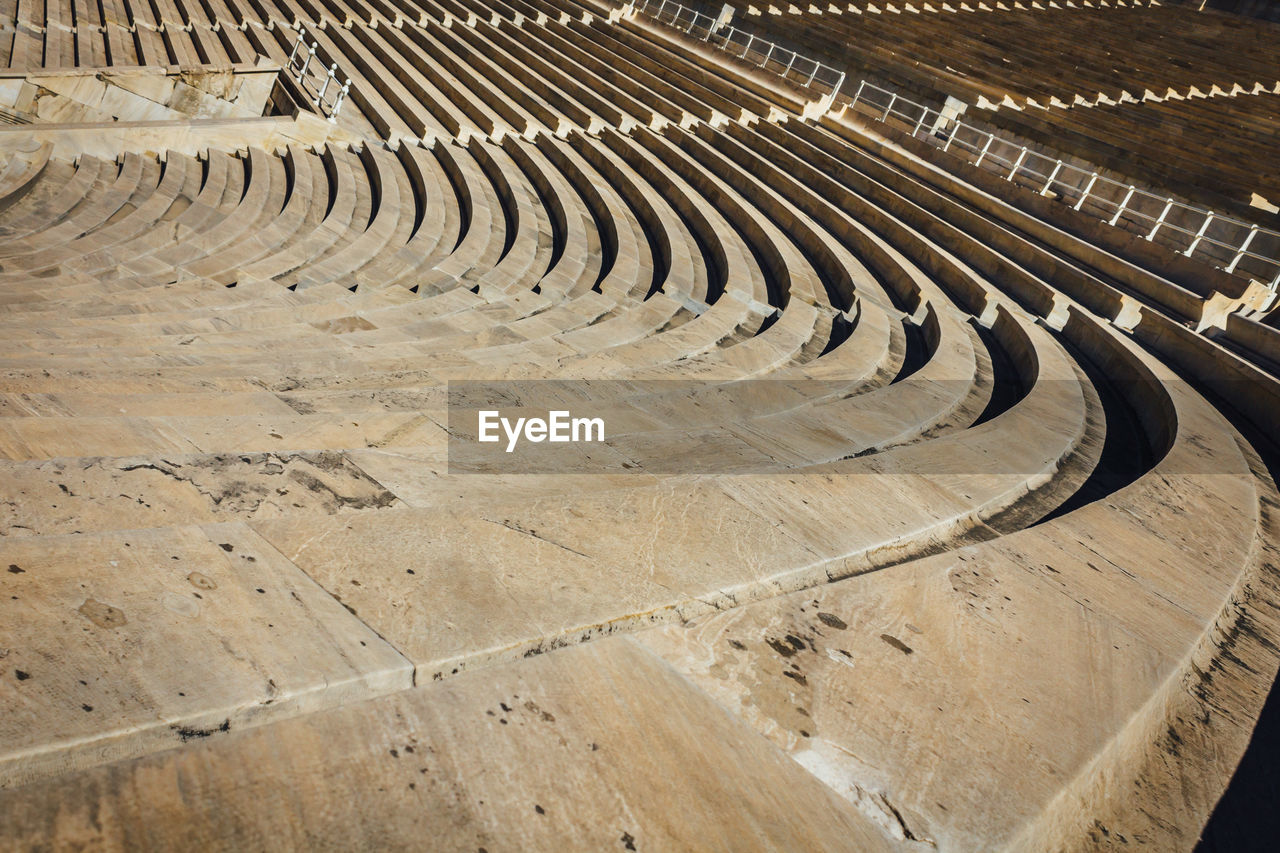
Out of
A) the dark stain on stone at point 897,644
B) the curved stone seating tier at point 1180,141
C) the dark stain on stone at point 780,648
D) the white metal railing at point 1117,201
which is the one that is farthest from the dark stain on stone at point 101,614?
the curved stone seating tier at point 1180,141

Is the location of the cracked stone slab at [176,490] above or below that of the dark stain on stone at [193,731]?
below

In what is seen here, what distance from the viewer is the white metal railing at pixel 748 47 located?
19.0 metres

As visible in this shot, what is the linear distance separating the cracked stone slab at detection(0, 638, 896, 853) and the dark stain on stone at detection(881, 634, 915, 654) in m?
0.82

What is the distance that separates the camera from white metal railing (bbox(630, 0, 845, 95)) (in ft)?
62.2

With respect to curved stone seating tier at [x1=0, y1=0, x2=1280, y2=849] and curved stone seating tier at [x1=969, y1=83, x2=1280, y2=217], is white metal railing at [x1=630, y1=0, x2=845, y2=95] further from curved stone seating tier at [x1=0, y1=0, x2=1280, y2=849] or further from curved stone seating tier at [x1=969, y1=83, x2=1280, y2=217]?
curved stone seating tier at [x1=0, y1=0, x2=1280, y2=849]

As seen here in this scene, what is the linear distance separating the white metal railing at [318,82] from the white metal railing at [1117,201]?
9861 mm

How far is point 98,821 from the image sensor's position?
5.75 feet

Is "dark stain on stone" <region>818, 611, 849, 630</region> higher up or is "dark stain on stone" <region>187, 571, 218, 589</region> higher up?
"dark stain on stone" <region>818, 611, 849, 630</region>

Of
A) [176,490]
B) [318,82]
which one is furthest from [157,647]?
[318,82]

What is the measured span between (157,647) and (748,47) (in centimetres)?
1996

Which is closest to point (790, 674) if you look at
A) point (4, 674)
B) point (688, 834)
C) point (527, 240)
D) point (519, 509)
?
point (688, 834)

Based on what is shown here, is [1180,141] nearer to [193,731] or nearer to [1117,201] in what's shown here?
[1117,201]

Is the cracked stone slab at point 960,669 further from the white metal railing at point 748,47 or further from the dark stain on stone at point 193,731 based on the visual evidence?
the white metal railing at point 748,47

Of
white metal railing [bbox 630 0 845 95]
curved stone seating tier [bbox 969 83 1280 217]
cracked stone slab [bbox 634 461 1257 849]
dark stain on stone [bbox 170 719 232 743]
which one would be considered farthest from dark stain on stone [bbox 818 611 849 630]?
white metal railing [bbox 630 0 845 95]
